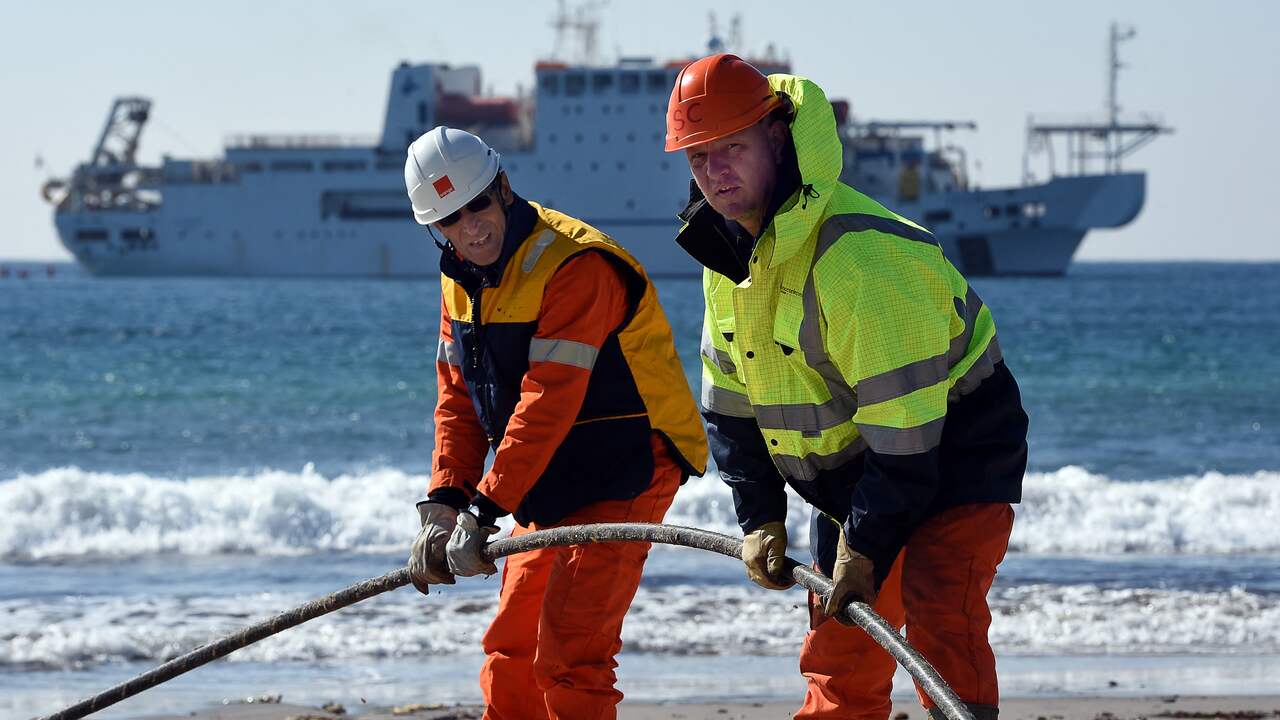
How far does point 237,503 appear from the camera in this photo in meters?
11.3

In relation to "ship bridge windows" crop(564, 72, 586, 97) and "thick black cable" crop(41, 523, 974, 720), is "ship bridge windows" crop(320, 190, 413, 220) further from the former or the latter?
"thick black cable" crop(41, 523, 974, 720)

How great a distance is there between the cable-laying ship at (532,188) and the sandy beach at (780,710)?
52.4 metres

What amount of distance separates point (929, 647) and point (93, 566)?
7508 millimetres

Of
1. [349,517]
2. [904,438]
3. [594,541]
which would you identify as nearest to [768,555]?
[904,438]

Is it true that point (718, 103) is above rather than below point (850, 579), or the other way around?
above

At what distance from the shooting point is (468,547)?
350cm

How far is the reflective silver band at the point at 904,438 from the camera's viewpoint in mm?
2625

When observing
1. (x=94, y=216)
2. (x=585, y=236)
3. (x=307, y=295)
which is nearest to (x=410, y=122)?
(x=307, y=295)

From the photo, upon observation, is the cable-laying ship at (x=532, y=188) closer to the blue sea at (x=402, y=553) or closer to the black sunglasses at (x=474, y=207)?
the blue sea at (x=402, y=553)

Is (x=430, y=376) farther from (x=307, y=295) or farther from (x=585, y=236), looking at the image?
(x=307, y=295)

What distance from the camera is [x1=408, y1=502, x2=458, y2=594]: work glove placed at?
3.60 m

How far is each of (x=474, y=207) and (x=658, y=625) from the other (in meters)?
3.62

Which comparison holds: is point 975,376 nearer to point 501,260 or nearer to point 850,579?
point 850,579

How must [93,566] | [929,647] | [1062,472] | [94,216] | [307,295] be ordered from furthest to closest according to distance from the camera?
[94,216] < [307,295] < [1062,472] < [93,566] < [929,647]
